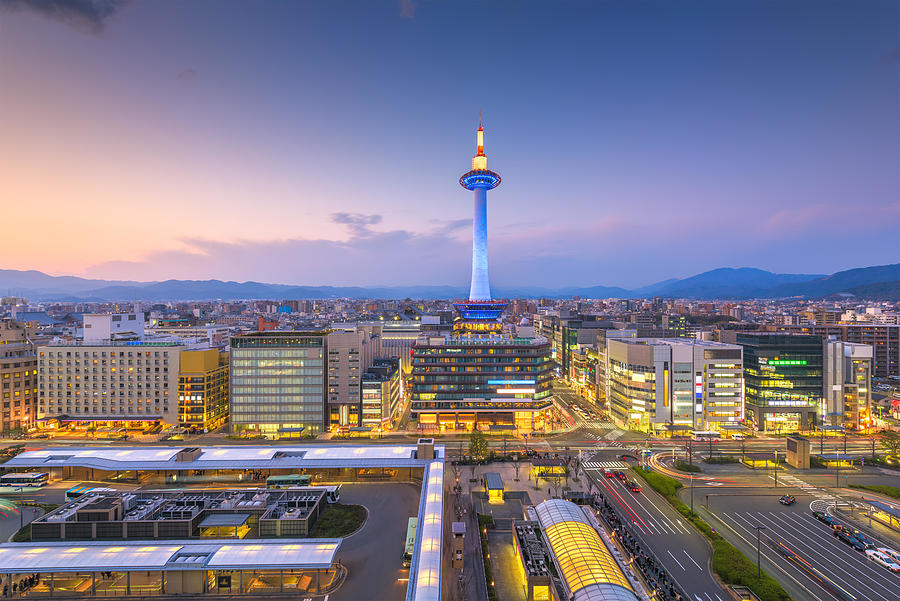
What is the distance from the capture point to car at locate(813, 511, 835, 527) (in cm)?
4594

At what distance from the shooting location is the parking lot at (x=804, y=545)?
35781 mm

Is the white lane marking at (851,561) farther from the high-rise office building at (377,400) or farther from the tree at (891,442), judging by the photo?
the high-rise office building at (377,400)

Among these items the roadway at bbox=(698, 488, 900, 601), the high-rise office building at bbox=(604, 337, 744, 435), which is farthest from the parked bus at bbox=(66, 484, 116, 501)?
the high-rise office building at bbox=(604, 337, 744, 435)

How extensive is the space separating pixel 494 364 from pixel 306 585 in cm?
5605

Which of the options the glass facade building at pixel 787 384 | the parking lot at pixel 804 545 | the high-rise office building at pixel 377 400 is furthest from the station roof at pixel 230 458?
the glass facade building at pixel 787 384

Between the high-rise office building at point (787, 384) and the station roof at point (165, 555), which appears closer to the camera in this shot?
the station roof at point (165, 555)

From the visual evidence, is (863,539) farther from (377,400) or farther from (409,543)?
(377,400)

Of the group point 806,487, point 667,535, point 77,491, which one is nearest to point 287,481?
point 77,491

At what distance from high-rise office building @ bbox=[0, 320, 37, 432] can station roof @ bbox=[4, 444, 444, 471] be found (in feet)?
108

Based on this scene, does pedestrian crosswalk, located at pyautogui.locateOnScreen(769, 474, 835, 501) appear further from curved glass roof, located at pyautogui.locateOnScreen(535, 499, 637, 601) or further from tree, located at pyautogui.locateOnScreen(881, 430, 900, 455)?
curved glass roof, located at pyautogui.locateOnScreen(535, 499, 637, 601)

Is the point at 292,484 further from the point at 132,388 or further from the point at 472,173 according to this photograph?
the point at 472,173

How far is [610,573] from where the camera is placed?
105ft

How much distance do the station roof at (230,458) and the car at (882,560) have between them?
41267 mm

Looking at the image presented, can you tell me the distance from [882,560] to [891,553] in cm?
155
